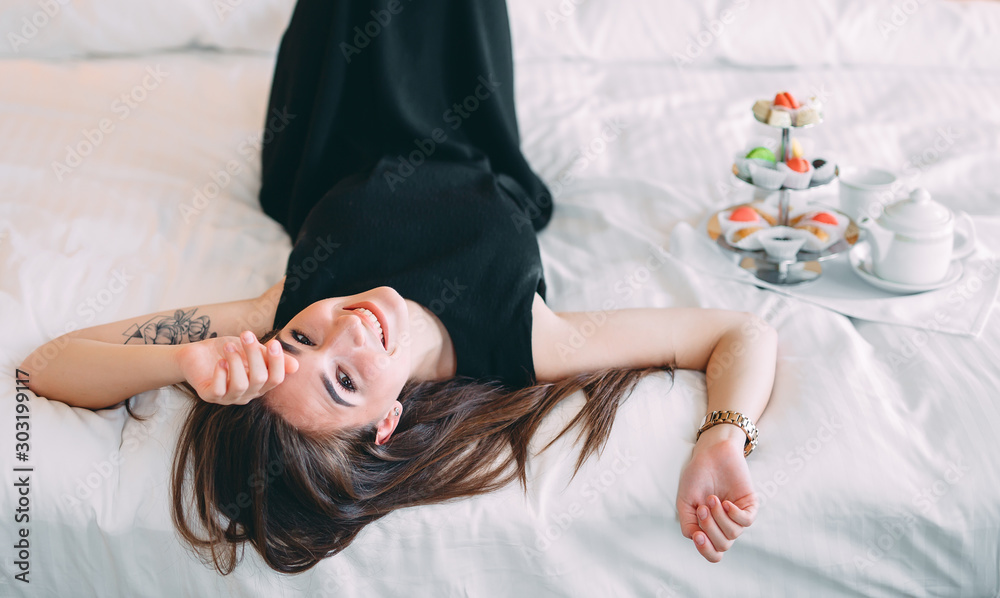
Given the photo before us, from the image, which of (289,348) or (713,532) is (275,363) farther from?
(713,532)

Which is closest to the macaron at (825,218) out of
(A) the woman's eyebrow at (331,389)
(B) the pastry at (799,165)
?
(B) the pastry at (799,165)

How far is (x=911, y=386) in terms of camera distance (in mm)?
1070

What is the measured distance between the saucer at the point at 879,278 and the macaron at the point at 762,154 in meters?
0.21

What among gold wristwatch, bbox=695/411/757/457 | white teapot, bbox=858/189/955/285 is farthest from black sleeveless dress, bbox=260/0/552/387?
white teapot, bbox=858/189/955/285

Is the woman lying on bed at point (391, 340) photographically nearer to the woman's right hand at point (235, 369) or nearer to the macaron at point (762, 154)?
the woman's right hand at point (235, 369)

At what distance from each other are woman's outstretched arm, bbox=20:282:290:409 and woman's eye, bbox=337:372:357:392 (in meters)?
0.12

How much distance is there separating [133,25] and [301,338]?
1.30 metres

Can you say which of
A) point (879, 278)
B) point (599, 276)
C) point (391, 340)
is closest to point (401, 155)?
point (599, 276)

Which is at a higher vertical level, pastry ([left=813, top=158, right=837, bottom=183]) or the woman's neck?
pastry ([left=813, top=158, right=837, bottom=183])

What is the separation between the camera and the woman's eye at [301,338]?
0.97 meters

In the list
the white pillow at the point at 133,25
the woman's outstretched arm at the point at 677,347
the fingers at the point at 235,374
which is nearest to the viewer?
the fingers at the point at 235,374

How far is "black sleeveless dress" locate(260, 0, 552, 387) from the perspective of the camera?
1.20 metres

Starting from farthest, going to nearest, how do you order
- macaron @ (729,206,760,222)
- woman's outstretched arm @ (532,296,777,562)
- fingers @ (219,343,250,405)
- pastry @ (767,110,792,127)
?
1. macaron @ (729,206,760,222)
2. pastry @ (767,110,792,127)
3. woman's outstretched arm @ (532,296,777,562)
4. fingers @ (219,343,250,405)

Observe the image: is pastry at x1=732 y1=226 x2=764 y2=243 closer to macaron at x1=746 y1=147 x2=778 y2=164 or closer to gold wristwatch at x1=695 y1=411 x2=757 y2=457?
macaron at x1=746 y1=147 x2=778 y2=164
